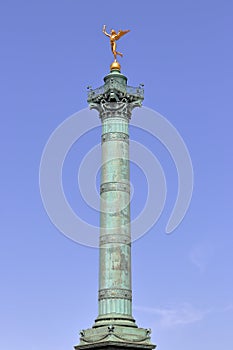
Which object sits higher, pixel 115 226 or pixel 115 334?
pixel 115 226

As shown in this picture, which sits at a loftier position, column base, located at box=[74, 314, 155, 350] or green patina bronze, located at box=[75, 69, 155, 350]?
green patina bronze, located at box=[75, 69, 155, 350]

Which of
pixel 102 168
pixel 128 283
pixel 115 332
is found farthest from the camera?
pixel 102 168

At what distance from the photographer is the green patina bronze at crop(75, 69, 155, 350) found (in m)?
46.3

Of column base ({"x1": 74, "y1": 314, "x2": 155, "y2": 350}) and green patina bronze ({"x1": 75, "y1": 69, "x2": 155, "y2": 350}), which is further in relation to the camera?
green patina bronze ({"x1": 75, "y1": 69, "x2": 155, "y2": 350})

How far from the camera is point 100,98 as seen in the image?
54.2 meters

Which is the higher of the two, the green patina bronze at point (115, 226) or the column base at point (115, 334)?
the green patina bronze at point (115, 226)

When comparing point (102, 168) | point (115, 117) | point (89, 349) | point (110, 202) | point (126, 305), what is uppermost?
point (115, 117)

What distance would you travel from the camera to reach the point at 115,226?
4950 cm

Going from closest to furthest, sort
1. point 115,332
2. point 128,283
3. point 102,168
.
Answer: point 115,332 → point 128,283 → point 102,168

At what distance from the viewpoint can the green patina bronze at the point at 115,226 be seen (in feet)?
152

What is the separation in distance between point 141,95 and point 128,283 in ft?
55.9

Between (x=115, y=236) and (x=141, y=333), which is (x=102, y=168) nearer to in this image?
(x=115, y=236)

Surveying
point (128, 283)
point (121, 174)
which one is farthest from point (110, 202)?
point (128, 283)

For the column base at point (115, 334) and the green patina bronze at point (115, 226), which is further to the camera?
the green patina bronze at point (115, 226)
